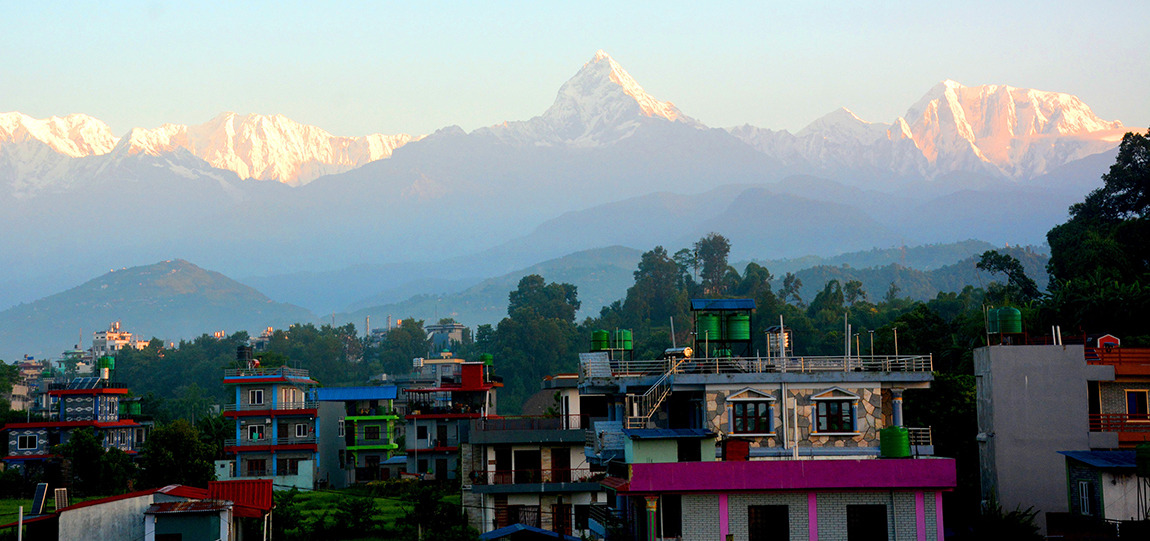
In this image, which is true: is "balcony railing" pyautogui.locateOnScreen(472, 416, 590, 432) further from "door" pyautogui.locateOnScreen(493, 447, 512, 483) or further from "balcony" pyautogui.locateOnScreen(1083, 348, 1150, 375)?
"balcony" pyautogui.locateOnScreen(1083, 348, 1150, 375)

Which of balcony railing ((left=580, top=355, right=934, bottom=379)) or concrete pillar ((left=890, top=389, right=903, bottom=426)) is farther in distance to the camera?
balcony railing ((left=580, top=355, right=934, bottom=379))

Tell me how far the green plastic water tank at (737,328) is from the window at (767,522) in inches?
379

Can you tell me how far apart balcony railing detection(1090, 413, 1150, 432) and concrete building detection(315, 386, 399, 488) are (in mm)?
54982

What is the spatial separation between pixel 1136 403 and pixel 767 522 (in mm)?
19603


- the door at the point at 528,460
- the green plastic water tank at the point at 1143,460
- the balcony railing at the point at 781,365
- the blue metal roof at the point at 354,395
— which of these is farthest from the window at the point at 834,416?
the blue metal roof at the point at 354,395

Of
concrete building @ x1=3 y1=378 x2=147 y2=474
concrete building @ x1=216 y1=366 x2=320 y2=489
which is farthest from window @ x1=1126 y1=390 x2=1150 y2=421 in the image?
concrete building @ x1=3 y1=378 x2=147 y2=474

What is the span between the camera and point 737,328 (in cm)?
4606

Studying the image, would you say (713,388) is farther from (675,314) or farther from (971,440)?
(675,314)

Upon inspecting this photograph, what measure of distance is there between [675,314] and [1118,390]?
144 m

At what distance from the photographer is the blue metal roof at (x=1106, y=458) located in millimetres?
41219

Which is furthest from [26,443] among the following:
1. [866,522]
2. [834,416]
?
[866,522]

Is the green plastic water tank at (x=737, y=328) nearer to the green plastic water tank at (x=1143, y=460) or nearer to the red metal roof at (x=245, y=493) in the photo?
the green plastic water tank at (x=1143, y=460)

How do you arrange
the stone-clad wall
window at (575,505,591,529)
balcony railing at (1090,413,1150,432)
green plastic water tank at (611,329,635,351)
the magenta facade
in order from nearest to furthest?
the magenta facade
the stone-clad wall
balcony railing at (1090,413,1150,432)
window at (575,505,591,529)
green plastic water tank at (611,329,635,351)

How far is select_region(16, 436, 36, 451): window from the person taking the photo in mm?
83669
